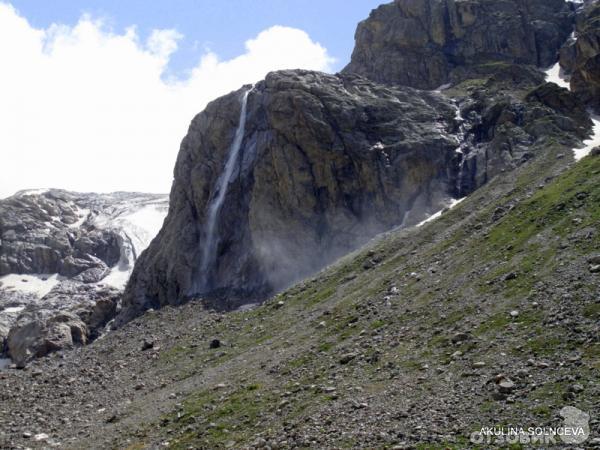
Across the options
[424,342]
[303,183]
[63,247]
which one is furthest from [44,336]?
[63,247]

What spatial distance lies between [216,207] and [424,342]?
59.5 metres

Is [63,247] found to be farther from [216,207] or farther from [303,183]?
[303,183]

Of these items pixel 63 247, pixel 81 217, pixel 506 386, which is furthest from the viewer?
pixel 81 217

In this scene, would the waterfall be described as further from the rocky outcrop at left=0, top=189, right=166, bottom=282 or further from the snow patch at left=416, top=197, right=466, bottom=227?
the rocky outcrop at left=0, top=189, right=166, bottom=282

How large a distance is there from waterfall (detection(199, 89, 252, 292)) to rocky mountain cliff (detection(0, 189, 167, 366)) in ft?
82.3

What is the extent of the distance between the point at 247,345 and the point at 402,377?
2516 centimetres

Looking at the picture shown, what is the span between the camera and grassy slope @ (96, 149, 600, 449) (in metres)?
25.6

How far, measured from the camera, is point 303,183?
84.9 metres

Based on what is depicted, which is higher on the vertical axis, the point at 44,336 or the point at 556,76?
the point at 556,76

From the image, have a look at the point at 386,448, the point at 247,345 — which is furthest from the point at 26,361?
the point at 386,448

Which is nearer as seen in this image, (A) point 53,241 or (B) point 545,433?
(B) point 545,433

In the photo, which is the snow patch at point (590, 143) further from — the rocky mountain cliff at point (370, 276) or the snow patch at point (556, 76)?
the snow patch at point (556, 76)

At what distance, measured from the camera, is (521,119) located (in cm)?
8375

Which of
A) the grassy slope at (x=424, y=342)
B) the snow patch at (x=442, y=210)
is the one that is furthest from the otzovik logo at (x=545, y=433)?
the snow patch at (x=442, y=210)
